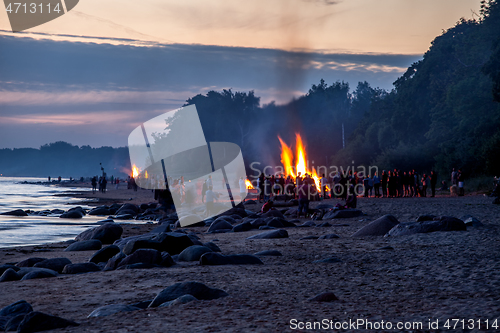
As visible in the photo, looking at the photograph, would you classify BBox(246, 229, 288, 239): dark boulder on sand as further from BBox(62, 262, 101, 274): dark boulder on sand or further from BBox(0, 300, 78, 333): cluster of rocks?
BBox(0, 300, 78, 333): cluster of rocks

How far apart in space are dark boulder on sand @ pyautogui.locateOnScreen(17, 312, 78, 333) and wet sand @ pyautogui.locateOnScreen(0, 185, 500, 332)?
210mm

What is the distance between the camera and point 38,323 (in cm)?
465

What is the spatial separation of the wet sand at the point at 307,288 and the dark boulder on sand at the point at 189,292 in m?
0.16

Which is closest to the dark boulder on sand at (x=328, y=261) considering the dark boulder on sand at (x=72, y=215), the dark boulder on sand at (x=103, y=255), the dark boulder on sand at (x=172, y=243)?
the dark boulder on sand at (x=172, y=243)

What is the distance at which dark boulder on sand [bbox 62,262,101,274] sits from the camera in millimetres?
8742

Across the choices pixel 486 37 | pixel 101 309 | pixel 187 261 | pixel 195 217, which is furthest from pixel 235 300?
pixel 486 37

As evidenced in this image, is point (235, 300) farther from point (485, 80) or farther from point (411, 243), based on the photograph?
point (485, 80)

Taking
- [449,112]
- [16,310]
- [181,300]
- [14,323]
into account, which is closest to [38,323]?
[14,323]

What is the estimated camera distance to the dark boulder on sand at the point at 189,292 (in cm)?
570

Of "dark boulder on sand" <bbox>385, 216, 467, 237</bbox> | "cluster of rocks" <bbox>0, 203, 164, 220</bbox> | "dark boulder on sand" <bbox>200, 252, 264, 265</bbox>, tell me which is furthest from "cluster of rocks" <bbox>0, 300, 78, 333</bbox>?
"cluster of rocks" <bbox>0, 203, 164, 220</bbox>

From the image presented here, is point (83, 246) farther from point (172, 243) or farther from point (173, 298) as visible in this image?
point (173, 298)

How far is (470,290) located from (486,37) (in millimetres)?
46754

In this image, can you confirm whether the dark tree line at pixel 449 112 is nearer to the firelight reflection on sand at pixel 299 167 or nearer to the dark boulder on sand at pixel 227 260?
the firelight reflection on sand at pixel 299 167

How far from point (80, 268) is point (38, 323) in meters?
4.32
